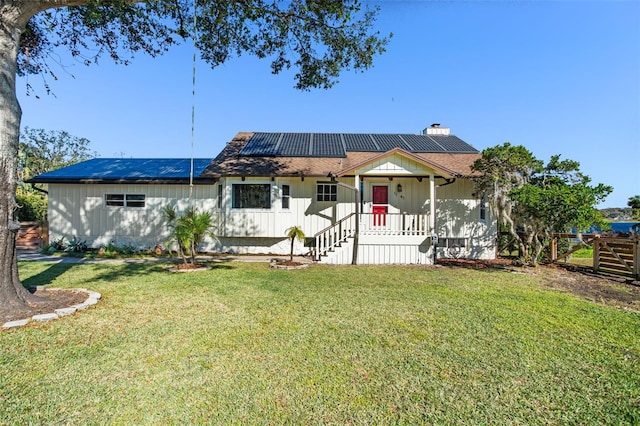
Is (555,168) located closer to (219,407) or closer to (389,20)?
(389,20)

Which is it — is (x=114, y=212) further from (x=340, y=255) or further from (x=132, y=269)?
(x=340, y=255)

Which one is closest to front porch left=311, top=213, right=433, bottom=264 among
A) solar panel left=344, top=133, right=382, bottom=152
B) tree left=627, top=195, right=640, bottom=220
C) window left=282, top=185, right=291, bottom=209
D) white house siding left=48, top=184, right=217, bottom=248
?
window left=282, top=185, right=291, bottom=209

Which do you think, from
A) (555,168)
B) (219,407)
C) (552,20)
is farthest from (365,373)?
(552,20)

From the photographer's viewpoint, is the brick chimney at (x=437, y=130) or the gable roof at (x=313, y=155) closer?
the gable roof at (x=313, y=155)

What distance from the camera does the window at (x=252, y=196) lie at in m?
12.8

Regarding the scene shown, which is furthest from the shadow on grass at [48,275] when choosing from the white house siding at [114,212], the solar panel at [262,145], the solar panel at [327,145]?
the solar panel at [327,145]

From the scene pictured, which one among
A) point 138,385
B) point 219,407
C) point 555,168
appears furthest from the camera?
point 555,168

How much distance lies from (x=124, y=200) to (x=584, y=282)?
1678cm

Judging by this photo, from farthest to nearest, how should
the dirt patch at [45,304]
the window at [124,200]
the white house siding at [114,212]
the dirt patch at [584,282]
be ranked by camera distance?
the window at [124,200] < the white house siding at [114,212] < the dirt patch at [584,282] < the dirt patch at [45,304]

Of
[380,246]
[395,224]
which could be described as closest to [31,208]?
[380,246]

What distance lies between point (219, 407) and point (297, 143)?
13.7 meters

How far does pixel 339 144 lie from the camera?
15367 mm

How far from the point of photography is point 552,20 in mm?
10141

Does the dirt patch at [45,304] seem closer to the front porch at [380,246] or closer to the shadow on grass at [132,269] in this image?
the shadow on grass at [132,269]
